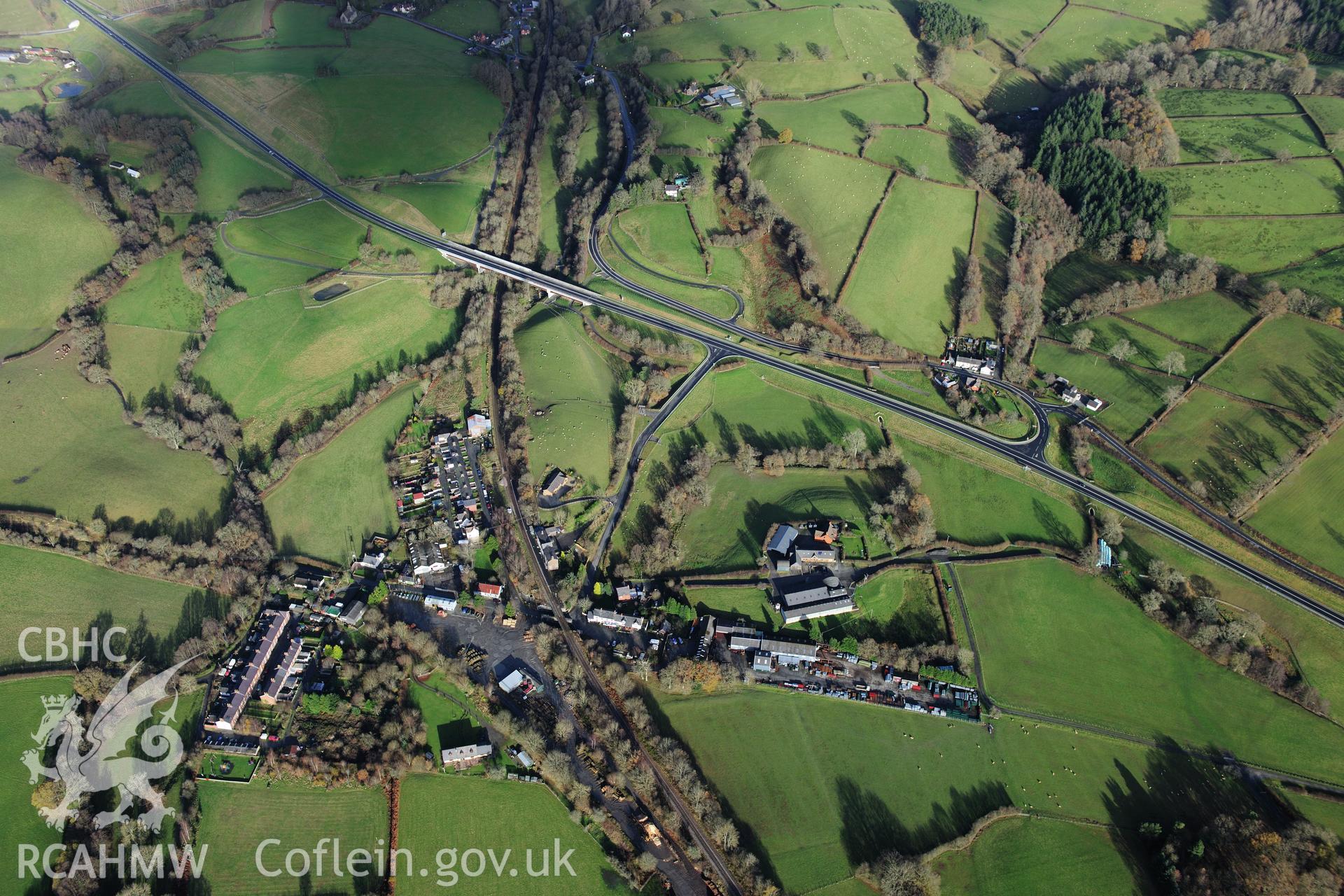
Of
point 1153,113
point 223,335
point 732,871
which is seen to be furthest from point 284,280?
point 1153,113

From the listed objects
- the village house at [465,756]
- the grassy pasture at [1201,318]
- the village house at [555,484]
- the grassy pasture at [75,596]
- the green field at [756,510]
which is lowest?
the village house at [465,756]

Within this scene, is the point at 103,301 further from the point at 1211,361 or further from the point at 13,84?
the point at 1211,361

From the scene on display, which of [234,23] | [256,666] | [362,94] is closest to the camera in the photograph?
[256,666]

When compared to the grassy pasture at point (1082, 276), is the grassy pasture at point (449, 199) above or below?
above

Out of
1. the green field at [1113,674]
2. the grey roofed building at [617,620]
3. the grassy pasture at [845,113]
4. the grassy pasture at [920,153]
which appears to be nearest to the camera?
the green field at [1113,674]

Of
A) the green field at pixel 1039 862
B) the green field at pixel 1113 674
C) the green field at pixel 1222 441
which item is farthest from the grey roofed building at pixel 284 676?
the green field at pixel 1222 441

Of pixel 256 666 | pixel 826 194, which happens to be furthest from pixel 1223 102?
pixel 256 666

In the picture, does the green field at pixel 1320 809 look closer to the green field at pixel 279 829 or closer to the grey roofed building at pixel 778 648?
the grey roofed building at pixel 778 648

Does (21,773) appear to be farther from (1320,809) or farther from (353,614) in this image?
(1320,809)
